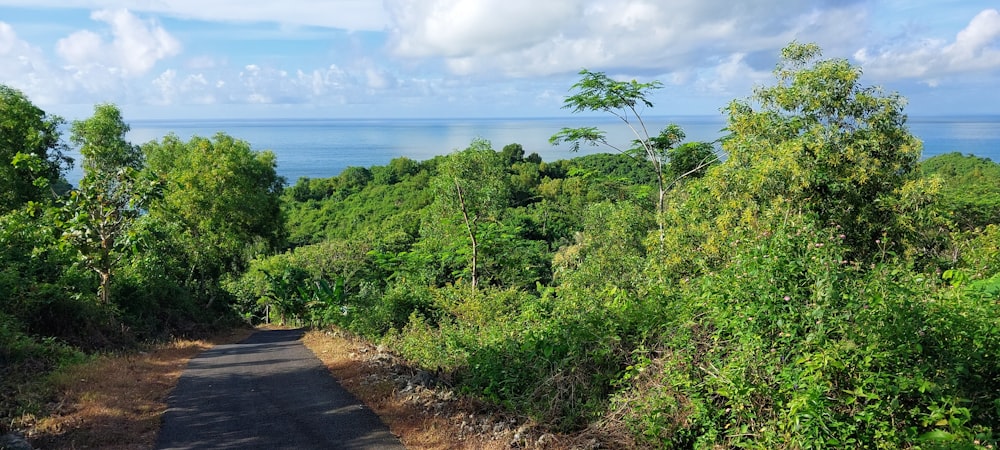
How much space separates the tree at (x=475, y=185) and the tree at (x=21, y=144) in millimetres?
12264

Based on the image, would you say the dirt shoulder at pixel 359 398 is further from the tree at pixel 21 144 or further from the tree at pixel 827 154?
the tree at pixel 21 144

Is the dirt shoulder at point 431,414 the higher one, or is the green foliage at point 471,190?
the green foliage at point 471,190

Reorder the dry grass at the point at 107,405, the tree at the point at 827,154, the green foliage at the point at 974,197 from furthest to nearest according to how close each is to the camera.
Result: the green foliage at the point at 974,197 → the tree at the point at 827,154 → the dry grass at the point at 107,405

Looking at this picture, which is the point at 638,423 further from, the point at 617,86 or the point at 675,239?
the point at 617,86

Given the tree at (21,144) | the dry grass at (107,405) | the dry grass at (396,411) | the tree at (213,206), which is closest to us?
the dry grass at (107,405)

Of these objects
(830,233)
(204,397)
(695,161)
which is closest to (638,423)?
(830,233)

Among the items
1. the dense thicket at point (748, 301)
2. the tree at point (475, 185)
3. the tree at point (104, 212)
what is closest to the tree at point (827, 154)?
the dense thicket at point (748, 301)

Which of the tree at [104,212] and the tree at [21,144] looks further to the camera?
the tree at [21,144]

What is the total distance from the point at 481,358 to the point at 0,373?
21.2ft

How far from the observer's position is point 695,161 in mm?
17453

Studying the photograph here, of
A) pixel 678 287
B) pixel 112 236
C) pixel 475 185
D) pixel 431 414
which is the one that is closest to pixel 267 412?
pixel 431 414

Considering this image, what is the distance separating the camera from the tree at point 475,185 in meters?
19.6

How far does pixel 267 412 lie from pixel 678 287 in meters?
5.66

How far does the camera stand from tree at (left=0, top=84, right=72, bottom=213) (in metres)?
19.4
